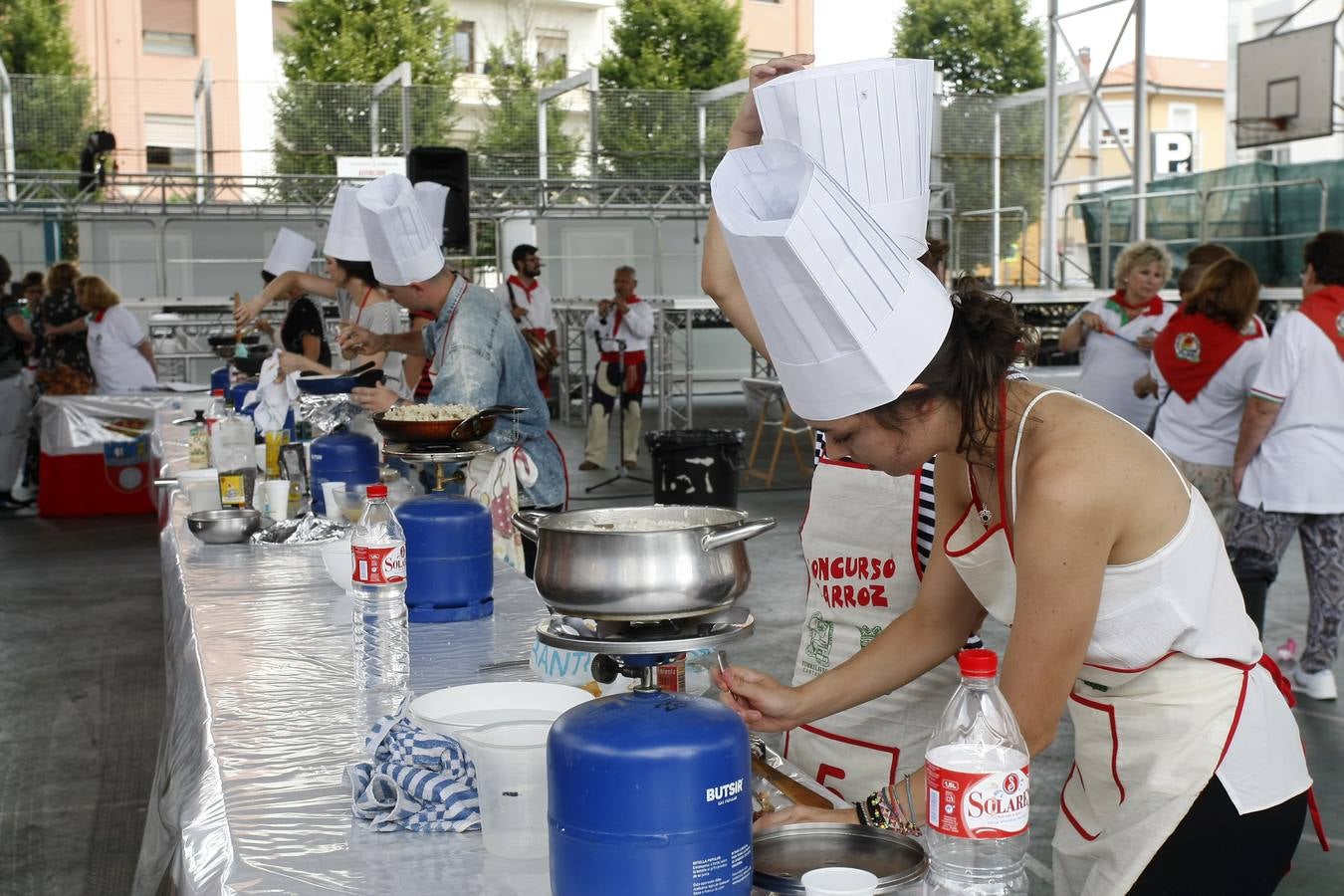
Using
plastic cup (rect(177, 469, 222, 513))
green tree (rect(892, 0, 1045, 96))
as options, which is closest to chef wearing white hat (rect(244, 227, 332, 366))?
plastic cup (rect(177, 469, 222, 513))

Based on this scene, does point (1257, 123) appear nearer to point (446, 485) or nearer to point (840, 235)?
point (446, 485)

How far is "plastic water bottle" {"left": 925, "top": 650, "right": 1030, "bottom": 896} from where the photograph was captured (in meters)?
1.17

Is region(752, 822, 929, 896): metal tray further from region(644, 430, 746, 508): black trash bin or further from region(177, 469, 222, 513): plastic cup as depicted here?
region(644, 430, 746, 508): black trash bin

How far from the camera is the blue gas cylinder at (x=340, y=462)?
3859mm

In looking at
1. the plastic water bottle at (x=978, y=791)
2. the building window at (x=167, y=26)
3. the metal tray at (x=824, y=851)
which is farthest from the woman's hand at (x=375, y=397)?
the building window at (x=167, y=26)

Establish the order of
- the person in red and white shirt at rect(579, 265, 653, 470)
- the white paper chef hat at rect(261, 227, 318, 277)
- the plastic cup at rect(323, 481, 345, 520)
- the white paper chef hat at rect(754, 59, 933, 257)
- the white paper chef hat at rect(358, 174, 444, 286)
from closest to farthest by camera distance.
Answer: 1. the white paper chef hat at rect(754, 59, 933, 257)
2. the plastic cup at rect(323, 481, 345, 520)
3. the white paper chef hat at rect(358, 174, 444, 286)
4. the white paper chef hat at rect(261, 227, 318, 277)
5. the person in red and white shirt at rect(579, 265, 653, 470)

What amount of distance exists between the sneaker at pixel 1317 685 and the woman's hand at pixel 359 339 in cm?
326

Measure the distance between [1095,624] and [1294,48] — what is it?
41.2 ft

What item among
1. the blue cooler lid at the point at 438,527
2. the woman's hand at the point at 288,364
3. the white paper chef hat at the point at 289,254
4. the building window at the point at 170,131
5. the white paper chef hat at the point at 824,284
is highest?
the building window at the point at 170,131

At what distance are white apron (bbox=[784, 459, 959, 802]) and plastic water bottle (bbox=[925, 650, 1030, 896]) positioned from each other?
83 cm

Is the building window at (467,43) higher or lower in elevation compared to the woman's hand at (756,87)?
higher

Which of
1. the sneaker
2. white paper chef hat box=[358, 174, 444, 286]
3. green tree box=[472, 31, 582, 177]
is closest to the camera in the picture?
white paper chef hat box=[358, 174, 444, 286]

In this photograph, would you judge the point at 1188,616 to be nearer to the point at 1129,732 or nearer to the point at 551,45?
the point at 1129,732

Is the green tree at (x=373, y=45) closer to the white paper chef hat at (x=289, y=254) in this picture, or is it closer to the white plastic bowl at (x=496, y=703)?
the white paper chef hat at (x=289, y=254)
